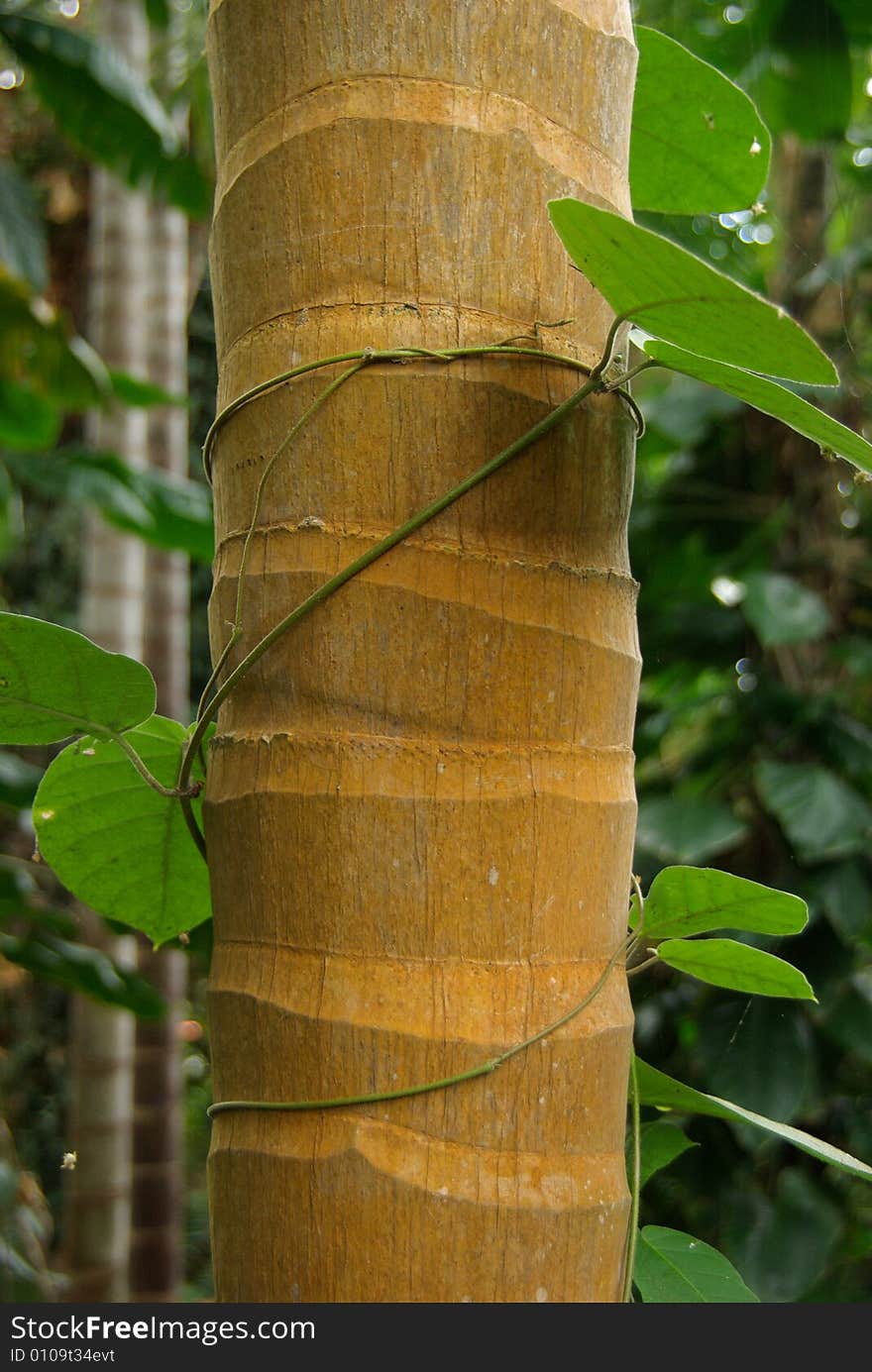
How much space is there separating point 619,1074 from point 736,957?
0.30ft

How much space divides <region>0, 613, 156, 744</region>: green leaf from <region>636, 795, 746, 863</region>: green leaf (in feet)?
3.45

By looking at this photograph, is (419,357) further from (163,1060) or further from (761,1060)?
(163,1060)

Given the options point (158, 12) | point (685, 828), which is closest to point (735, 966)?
point (685, 828)

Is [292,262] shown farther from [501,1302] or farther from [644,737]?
[644,737]

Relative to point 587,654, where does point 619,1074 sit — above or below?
below

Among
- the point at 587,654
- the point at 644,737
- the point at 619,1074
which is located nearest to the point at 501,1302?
the point at 619,1074

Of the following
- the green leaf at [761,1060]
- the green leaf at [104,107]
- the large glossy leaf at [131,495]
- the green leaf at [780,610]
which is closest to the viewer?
the green leaf at [761,1060]

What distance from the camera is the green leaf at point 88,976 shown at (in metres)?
2.07

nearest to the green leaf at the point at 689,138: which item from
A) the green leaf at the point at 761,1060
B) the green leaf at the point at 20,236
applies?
the green leaf at the point at 761,1060

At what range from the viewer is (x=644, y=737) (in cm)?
184

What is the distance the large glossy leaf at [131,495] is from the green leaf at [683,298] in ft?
6.72

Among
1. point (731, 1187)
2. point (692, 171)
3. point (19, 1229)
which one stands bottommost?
point (19, 1229)

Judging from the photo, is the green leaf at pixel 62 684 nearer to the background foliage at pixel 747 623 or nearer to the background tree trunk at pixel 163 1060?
the background foliage at pixel 747 623

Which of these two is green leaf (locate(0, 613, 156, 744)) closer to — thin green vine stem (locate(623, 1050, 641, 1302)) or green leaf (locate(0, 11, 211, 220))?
thin green vine stem (locate(623, 1050, 641, 1302))
